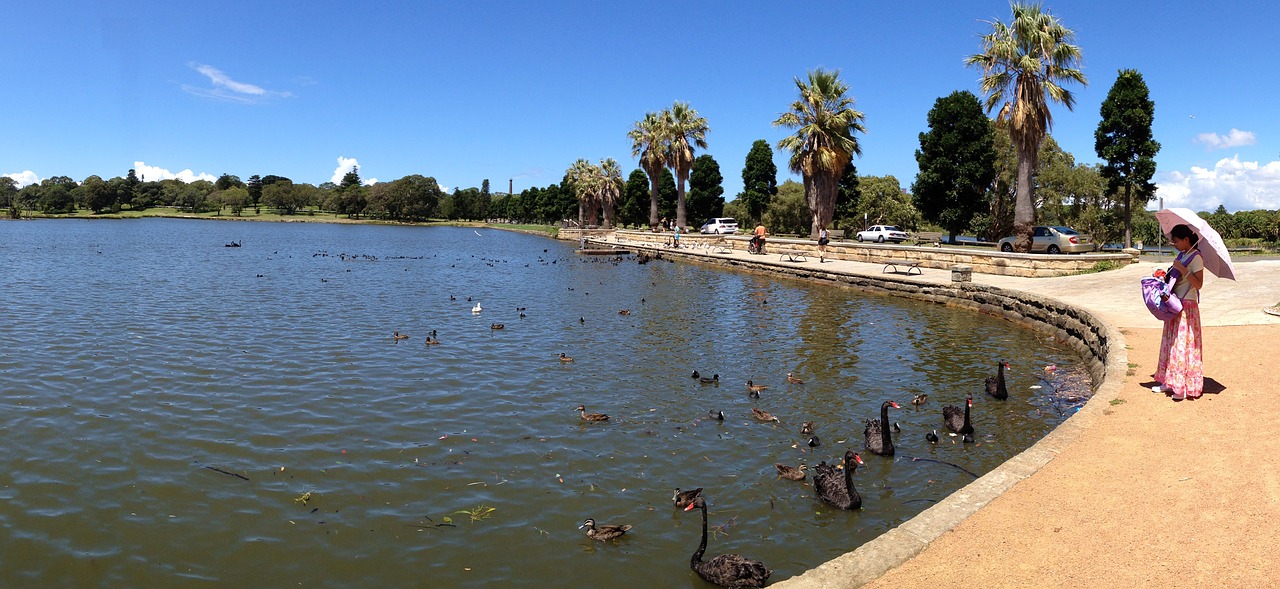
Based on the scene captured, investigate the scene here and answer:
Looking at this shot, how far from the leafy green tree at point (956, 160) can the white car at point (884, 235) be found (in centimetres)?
314

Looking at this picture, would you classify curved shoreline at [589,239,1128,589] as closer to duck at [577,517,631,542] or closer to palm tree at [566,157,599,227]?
duck at [577,517,631,542]

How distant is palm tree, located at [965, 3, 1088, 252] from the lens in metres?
29.5

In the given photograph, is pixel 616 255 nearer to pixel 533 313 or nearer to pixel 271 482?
pixel 533 313

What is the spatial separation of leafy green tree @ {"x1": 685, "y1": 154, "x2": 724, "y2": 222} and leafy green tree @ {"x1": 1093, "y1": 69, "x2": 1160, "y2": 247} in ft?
167

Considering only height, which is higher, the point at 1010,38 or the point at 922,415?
the point at 1010,38

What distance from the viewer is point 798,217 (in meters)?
72.2

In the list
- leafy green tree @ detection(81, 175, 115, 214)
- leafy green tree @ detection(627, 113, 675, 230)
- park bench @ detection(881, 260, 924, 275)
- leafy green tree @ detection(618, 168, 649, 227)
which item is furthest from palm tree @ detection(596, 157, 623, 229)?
leafy green tree @ detection(81, 175, 115, 214)

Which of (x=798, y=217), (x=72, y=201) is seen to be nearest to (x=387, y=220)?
(x=72, y=201)

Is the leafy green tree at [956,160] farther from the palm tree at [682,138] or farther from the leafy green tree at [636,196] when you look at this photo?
the leafy green tree at [636,196]

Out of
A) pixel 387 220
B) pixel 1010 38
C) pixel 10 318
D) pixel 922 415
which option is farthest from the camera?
pixel 387 220

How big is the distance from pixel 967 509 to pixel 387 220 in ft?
586

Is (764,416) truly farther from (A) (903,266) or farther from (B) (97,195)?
(B) (97,195)

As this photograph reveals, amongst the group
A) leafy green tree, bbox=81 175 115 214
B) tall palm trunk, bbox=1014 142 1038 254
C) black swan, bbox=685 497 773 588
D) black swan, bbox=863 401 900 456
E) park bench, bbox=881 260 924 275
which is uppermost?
leafy green tree, bbox=81 175 115 214

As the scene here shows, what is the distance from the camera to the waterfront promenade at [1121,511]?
15.4 ft
